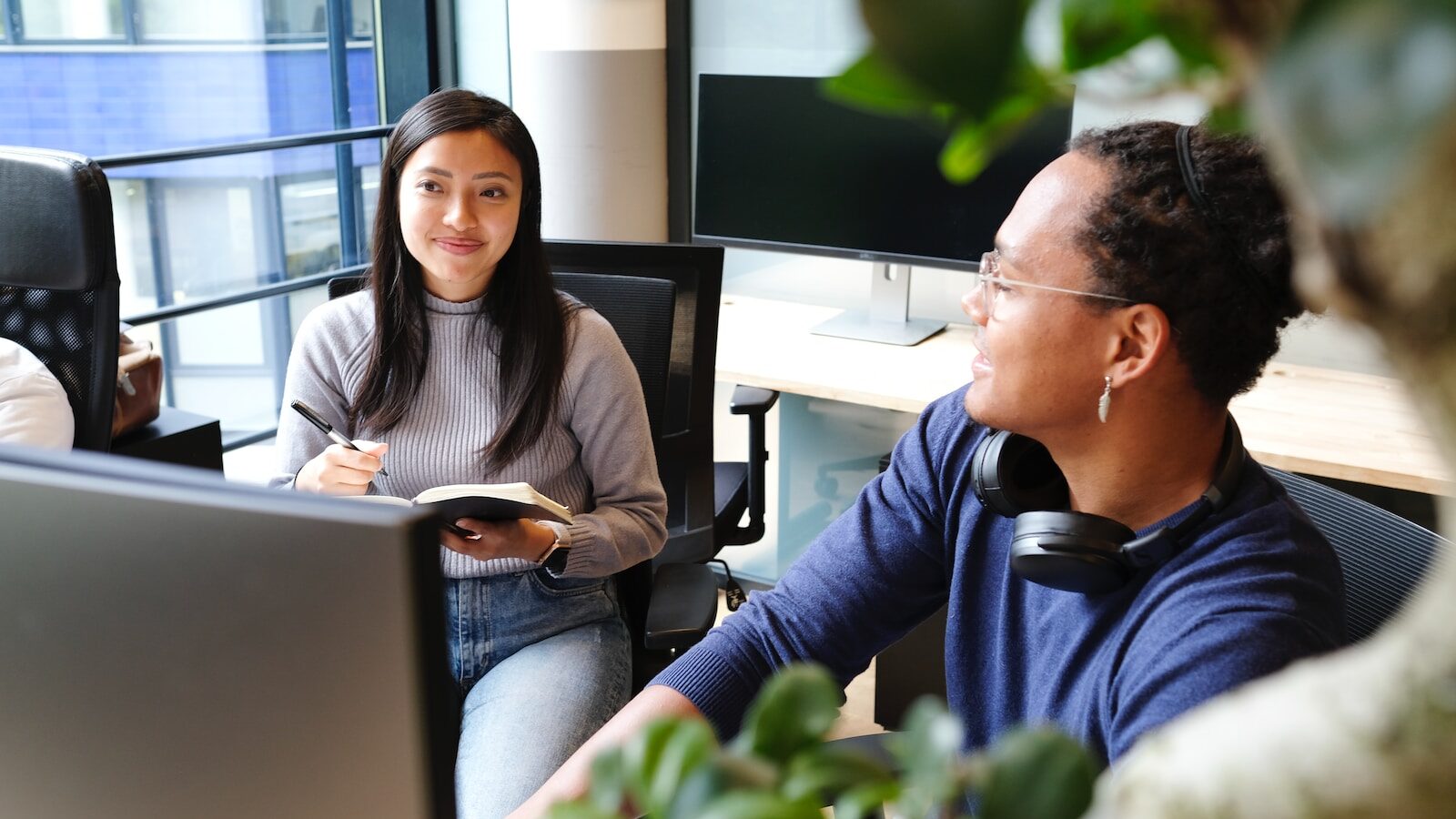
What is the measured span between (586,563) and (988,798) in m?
1.44

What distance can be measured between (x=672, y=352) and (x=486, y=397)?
460mm

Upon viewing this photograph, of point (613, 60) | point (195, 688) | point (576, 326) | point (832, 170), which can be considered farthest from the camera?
point (613, 60)

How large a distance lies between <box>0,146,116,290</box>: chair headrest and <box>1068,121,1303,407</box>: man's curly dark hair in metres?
1.46

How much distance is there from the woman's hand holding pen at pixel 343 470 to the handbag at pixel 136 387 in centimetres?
77

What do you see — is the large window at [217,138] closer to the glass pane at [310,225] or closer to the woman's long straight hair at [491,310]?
the glass pane at [310,225]

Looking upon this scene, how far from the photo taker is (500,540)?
1.64m

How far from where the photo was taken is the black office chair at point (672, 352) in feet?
6.84

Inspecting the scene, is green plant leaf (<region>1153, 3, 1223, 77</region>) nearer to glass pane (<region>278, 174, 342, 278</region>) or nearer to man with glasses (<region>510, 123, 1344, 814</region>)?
man with glasses (<region>510, 123, 1344, 814</region>)

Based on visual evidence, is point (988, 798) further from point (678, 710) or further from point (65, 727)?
point (678, 710)

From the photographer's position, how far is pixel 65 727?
0.67 meters

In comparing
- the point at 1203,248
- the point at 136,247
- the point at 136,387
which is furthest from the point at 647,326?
the point at 136,247

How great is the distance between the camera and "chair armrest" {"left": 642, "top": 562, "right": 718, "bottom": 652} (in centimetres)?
170

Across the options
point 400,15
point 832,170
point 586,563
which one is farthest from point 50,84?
point 586,563

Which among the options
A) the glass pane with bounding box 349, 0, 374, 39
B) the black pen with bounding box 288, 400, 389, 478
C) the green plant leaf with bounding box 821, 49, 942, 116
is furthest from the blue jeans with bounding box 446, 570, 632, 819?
the glass pane with bounding box 349, 0, 374, 39
